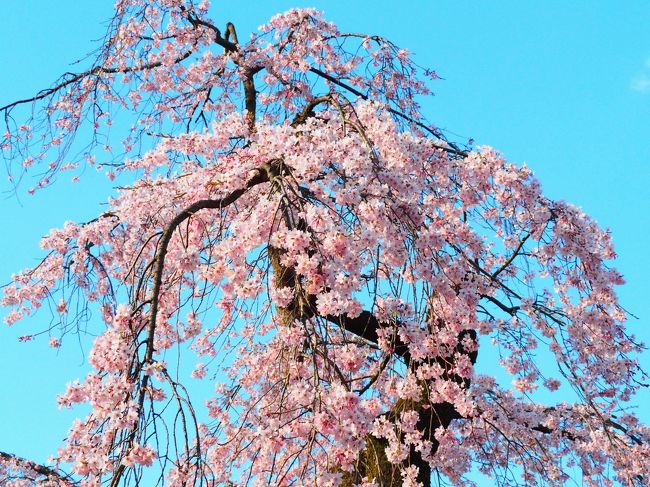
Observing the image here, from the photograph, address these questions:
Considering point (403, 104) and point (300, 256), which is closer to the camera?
point (300, 256)

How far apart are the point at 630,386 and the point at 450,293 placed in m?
3.13

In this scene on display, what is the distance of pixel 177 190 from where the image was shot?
5.49 meters

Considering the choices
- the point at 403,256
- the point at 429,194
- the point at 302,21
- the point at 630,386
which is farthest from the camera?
the point at 302,21

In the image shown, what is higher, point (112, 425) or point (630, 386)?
point (630, 386)

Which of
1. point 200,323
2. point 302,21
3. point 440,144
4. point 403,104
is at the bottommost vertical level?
point 200,323

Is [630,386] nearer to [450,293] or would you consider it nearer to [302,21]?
[450,293]

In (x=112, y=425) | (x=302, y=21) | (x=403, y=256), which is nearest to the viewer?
(x=112, y=425)

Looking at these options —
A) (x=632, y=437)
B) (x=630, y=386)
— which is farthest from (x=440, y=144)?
(x=632, y=437)

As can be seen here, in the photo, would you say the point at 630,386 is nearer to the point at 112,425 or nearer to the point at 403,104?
the point at 403,104

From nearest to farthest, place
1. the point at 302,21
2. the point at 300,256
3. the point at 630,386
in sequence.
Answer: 1. the point at 300,256
2. the point at 630,386
3. the point at 302,21

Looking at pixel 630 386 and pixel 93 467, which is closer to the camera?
pixel 93 467

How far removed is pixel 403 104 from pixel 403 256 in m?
4.02

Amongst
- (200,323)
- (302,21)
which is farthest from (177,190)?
Result: (302,21)

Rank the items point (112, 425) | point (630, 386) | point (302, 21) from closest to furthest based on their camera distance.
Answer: point (112, 425) < point (630, 386) < point (302, 21)
